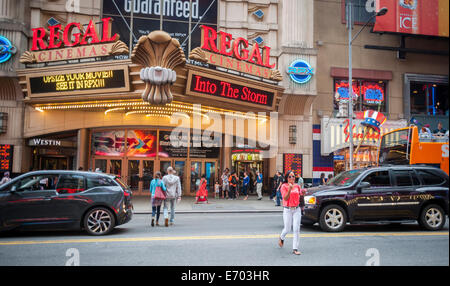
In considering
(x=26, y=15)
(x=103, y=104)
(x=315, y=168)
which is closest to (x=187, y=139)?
(x=103, y=104)

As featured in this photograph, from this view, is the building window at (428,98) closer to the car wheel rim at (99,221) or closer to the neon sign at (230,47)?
the neon sign at (230,47)

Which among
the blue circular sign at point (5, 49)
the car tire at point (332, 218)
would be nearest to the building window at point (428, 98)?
the car tire at point (332, 218)

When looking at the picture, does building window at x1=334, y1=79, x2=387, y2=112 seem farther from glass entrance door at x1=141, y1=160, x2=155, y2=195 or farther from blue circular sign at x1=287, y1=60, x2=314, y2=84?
glass entrance door at x1=141, y1=160, x2=155, y2=195

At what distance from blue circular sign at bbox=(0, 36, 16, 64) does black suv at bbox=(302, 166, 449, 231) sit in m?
16.7

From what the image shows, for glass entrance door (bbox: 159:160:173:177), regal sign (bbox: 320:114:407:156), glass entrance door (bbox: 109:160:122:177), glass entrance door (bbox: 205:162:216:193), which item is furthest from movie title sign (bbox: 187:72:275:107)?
glass entrance door (bbox: 109:160:122:177)

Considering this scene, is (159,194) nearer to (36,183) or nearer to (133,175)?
(36,183)

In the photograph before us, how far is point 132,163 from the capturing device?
69.2 feet

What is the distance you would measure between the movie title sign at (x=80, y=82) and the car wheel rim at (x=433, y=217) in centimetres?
1232

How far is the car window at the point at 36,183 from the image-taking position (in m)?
8.23

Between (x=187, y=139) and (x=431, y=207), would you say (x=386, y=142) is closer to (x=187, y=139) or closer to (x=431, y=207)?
(x=431, y=207)

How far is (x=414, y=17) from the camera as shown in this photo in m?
21.3

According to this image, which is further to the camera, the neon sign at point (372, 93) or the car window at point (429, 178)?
the neon sign at point (372, 93)

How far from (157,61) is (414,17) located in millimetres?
17238

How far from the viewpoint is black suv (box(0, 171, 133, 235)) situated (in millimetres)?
8047
